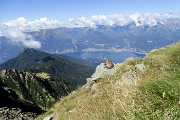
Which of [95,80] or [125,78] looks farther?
[95,80]

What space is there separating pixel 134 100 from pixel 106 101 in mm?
1982

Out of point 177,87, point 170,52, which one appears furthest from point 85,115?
point 170,52

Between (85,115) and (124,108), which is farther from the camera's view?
(85,115)

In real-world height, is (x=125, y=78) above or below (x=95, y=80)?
above

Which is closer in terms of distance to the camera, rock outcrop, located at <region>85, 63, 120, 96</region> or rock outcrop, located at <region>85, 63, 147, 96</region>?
rock outcrop, located at <region>85, 63, 147, 96</region>

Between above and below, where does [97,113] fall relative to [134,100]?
below

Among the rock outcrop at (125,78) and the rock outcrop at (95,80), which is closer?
the rock outcrop at (125,78)

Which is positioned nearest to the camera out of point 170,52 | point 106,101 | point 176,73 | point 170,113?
point 170,113

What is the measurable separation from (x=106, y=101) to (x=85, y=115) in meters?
0.67

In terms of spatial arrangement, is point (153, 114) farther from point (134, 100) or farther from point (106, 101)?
point (106, 101)

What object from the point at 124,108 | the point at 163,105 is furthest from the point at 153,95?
the point at 124,108

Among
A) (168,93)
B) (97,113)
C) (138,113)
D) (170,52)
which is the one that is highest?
(168,93)

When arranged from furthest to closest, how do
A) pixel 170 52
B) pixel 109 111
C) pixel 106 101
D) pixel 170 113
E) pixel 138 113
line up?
pixel 170 52 → pixel 106 101 → pixel 109 111 → pixel 138 113 → pixel 170 113

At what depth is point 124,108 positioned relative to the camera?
6887 millimetres
